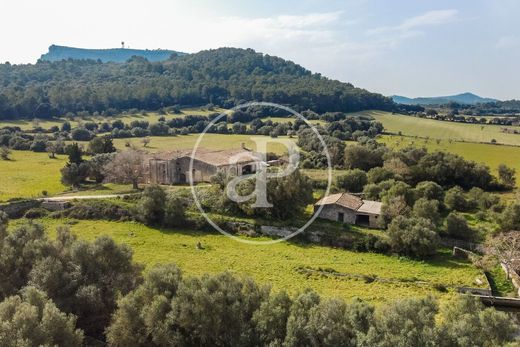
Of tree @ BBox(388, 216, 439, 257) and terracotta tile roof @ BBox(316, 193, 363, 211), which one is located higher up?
terracotta tile roof @ BBox(316, 193, 363, 211)

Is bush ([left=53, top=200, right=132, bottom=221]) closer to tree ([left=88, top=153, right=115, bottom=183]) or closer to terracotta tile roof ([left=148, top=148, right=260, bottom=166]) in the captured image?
tree ([left=88, top=153, right=115, bottom=183])

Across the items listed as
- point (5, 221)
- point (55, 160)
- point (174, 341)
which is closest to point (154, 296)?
point (174, 341)

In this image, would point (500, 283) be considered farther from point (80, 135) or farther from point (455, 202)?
point (80, 135)

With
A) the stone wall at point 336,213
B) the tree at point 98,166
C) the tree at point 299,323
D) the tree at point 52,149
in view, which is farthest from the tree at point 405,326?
the tree at point 52,149

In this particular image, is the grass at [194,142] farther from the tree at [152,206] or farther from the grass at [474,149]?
the tree at [152,206]

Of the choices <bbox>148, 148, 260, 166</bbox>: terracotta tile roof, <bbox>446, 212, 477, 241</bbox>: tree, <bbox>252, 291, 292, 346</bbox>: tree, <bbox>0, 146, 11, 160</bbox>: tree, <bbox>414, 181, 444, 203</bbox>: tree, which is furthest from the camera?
<bbox>0, 146, 11, 160</bbox>: tree

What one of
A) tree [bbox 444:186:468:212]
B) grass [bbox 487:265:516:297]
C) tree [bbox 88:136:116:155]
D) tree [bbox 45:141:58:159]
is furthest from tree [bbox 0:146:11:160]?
grass [bbox 487:265:516:297]
